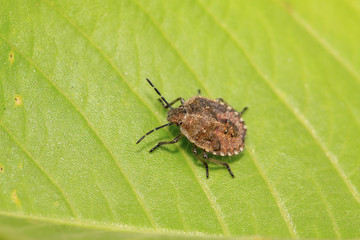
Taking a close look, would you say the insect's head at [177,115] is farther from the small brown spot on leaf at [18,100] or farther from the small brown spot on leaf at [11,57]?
the small brown spot on leaf at [11,57]

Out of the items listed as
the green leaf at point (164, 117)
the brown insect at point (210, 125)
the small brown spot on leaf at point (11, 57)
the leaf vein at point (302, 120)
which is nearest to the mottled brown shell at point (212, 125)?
the brown insect at point (210, 125)

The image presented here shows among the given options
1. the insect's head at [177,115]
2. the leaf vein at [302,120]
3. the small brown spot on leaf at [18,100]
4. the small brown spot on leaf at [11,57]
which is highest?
the small brown spot on leaf at [11,57]

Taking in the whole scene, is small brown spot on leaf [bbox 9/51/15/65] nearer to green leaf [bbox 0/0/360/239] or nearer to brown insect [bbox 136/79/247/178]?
green leaf [bbox 0/0/360/239]

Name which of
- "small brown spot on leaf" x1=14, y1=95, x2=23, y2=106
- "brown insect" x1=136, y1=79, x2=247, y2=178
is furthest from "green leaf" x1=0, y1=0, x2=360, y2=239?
"brown insect" x1=136, y1=79, x2=247, y2=178

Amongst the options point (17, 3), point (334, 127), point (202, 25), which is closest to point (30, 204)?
point (17, 3)

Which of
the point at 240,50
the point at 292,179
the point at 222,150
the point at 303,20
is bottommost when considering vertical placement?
the point at 292,179

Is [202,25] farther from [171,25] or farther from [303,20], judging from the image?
[303,20]
